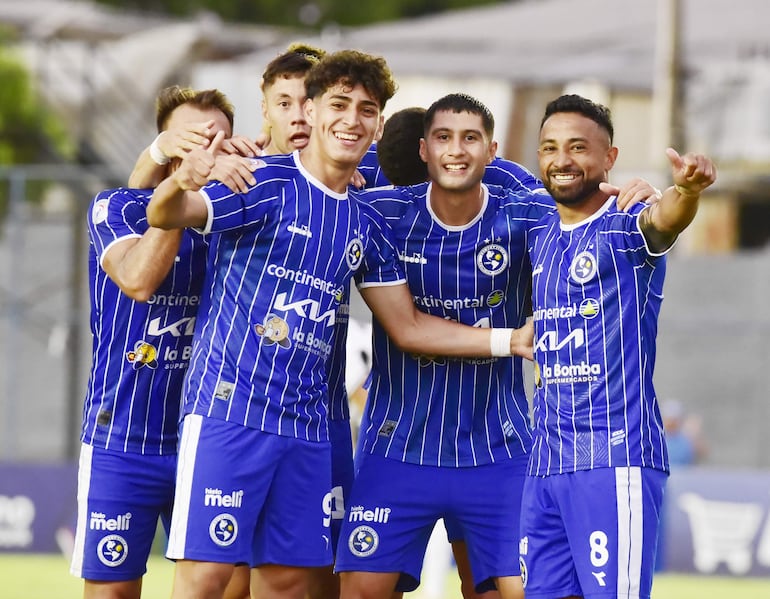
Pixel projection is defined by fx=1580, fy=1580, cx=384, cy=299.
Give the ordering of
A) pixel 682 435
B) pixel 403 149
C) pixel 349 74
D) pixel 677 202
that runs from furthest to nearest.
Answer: pixel 682 435
pixel 403 149
pixel 349 74
pixel 677 202

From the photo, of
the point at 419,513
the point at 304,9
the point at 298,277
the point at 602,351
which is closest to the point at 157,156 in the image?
the point at 298,277

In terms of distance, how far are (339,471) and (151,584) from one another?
289 inches

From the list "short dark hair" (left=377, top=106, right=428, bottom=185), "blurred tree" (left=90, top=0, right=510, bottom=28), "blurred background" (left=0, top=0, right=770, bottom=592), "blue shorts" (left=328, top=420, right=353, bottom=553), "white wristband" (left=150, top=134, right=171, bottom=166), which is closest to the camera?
"white wristband" (left=150, top=134, right=171, bottom=166)

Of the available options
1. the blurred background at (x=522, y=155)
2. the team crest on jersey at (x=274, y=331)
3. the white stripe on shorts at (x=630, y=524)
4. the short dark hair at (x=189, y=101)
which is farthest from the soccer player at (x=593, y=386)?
the blurred background at (x=522, y=155)

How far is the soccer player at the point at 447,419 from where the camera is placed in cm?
689

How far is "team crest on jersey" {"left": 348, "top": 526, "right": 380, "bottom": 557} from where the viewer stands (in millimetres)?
6879

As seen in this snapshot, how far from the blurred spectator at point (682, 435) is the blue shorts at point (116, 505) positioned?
967cm

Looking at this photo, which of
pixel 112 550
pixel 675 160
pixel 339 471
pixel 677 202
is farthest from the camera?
pixel 339 471

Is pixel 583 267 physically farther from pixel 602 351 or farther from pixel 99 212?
pixel 99 212

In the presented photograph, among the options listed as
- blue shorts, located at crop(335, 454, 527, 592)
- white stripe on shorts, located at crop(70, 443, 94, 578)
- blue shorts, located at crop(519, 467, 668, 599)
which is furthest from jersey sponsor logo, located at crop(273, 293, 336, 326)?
white stripe on shorts, located at crop(70, 443, 94, 578)

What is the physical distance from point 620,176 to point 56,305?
706cm

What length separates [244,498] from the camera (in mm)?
6238

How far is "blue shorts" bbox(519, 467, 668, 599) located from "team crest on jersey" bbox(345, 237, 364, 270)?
3.91ft

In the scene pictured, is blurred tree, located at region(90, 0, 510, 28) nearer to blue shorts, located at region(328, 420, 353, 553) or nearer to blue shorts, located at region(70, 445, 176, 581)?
blue shorts, located at region(328, 420, 353, 553)
